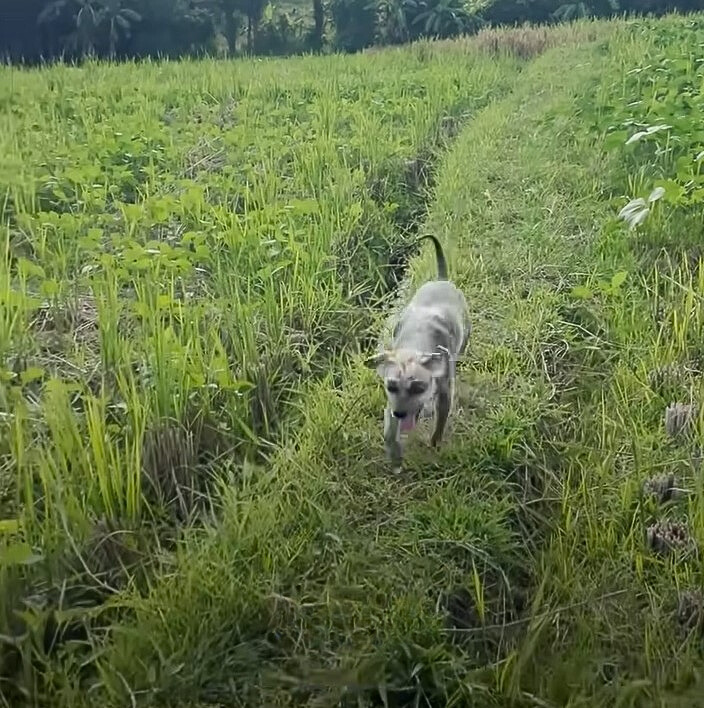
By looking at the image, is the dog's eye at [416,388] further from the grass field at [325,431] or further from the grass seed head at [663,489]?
the grass seed head at [663,489]

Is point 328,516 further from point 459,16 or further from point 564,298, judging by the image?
point 459,16

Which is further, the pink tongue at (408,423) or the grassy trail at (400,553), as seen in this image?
the pink tongue at (408,423)

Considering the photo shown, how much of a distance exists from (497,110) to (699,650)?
4497 mm

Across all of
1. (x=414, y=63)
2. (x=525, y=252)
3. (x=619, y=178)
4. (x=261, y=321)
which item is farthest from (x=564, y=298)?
(x=414, y=63)

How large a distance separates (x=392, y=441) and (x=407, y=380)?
0.21m

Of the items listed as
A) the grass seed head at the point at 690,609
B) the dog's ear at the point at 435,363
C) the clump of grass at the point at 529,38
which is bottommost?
the grass seed head at the point at 690,609

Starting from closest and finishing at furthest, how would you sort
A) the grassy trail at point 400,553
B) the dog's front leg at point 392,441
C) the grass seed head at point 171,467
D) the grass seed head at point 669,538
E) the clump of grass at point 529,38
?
the grassy trail at point 400,553 < the grass seed head at point 669,538 < the grass seed head at point 171,467 < the dog's front leg at point 392,441 < the clump of grass at point 529,38

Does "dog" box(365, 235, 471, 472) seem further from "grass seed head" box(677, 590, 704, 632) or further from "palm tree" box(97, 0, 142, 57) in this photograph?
"palm tree" box(97, 0, 142, 57)

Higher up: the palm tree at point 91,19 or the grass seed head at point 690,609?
the palm tree at point 91,19

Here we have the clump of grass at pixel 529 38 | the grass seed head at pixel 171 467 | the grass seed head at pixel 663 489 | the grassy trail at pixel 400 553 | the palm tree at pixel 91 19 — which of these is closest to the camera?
the grassy trail at pixel 400 553

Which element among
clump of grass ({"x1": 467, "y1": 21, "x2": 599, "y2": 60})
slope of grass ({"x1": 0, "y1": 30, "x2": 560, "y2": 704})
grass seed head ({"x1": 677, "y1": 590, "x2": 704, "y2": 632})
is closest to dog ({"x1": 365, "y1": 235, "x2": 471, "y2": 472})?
slope of grass ({"x1": 0, "y1": 30, "x2": 560, "y2": 704})

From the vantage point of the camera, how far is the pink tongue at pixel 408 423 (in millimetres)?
1800

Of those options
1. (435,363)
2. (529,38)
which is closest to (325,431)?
(435,363)

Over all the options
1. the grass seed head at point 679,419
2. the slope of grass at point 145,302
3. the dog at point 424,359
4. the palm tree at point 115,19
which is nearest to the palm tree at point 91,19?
the palm tree at point 115,19
